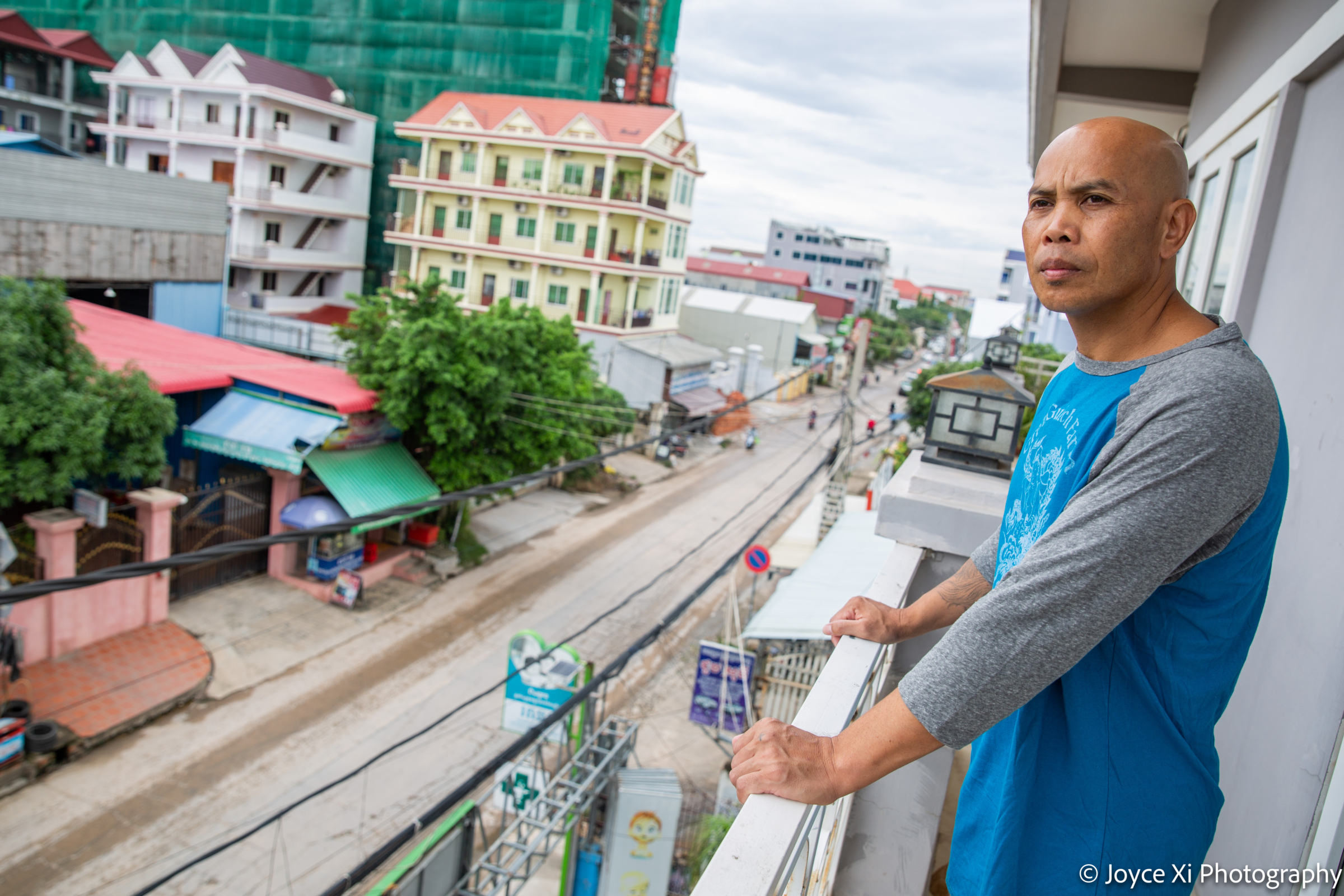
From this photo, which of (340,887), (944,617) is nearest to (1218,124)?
(944,617)

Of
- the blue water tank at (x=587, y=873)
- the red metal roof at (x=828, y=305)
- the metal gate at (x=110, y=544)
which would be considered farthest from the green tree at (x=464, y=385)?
the red metal roof at (x=828, y=305)

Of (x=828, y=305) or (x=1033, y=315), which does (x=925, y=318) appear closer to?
(x=828, y=305)

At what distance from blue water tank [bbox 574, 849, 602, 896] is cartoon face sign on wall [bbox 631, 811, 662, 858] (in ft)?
1.30

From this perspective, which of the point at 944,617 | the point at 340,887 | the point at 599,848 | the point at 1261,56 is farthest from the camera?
the point at 599,848

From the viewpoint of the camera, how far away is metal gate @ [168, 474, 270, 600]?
42.8 feet

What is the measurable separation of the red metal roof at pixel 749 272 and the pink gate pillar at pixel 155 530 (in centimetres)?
4967

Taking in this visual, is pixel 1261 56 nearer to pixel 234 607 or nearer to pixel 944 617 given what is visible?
pixel 944 617

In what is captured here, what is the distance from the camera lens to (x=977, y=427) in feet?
11.7

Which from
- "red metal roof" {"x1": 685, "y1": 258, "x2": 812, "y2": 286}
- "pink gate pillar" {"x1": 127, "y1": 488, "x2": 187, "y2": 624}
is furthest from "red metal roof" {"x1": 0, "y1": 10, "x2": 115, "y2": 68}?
"red metal roof" {"x1": 685, "y1": 258, "x2": 812, "y2": 286}

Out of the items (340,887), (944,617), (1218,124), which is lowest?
(340,887)

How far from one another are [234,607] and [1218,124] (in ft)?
46.4

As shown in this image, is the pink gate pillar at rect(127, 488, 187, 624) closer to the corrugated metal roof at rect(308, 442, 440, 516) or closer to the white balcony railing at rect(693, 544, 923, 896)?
the corrugated metal roof at rect(308, 442, 440, 516)

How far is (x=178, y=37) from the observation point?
33.9 m

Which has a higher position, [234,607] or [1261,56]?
[1261,56]
